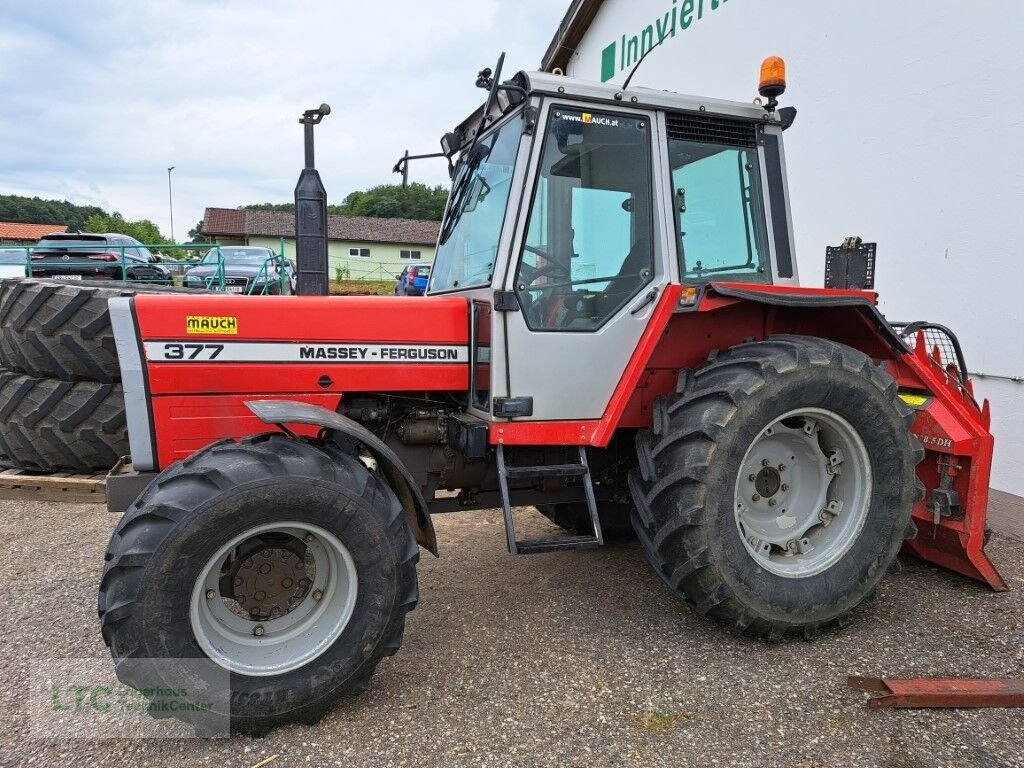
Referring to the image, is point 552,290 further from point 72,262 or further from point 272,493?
point 72,262

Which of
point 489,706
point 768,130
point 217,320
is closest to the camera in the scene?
point 489,706

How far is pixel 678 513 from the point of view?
278 centimetres

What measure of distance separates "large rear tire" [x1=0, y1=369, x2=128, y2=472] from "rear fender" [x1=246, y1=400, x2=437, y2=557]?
205cm

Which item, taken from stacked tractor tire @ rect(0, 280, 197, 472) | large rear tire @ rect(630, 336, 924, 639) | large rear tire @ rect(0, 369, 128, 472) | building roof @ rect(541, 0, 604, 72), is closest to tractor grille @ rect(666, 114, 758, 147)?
large rear tire @ rect(630, 336, 924, 639)

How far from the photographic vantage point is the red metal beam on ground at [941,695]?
99.8 inches

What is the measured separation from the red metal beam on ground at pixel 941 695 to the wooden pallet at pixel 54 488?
4.21 metres

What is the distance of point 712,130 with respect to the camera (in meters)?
3.21

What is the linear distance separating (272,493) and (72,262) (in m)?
12.3

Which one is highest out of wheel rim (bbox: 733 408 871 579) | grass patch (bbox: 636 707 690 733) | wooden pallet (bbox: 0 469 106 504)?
wheel rim (bbox: 733 408 871 579)

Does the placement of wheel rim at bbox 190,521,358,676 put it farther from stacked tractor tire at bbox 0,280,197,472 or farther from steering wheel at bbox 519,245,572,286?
stacked tractor tire at bbox 0,280,197,472

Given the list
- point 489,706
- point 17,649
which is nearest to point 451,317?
point 489,706

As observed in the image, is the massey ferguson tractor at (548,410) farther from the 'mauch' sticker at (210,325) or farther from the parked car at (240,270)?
the parked car at (240,270)

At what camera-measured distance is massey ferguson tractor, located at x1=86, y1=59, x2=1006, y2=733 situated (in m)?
2.44

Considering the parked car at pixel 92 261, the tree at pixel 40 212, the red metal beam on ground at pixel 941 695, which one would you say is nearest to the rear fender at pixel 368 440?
the red metal beam on ground at pixel 941 695
